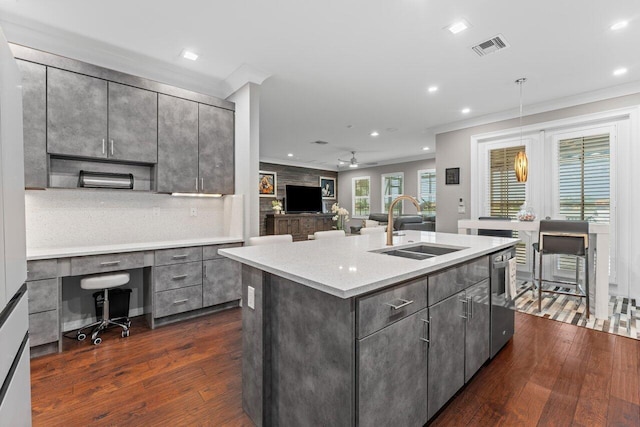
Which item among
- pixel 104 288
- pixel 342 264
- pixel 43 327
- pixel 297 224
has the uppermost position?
pixel 342 264

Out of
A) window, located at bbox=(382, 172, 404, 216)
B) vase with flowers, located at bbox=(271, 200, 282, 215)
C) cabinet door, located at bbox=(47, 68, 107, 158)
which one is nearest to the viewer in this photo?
cabinet door, located at bbox=(47, 68, 107, 158)

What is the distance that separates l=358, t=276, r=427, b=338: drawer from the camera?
118 centimetres

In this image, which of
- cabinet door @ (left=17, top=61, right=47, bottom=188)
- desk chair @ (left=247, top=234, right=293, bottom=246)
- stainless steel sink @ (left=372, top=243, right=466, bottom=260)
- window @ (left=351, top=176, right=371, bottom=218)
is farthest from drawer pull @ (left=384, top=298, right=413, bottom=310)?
window @ (left=351, top=176, right=371, bottom=218)

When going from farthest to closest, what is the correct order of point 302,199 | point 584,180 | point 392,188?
point 392,188 → point 302,199 → point 584,180

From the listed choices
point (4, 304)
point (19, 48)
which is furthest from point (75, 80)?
point (4, 304)

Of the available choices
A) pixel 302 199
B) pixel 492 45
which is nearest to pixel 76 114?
pixel 492 45

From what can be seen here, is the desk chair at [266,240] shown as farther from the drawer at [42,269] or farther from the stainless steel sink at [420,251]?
the drawer at [42,269]

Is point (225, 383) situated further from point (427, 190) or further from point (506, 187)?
point (427, 190)

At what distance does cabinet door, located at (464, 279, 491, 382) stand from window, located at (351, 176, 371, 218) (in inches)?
318

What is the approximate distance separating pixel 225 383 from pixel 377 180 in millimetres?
8691

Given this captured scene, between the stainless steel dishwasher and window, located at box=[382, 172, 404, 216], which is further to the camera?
window, located at box=[382, 172, 404, 216]

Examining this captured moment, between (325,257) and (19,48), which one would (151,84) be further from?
(325,257)

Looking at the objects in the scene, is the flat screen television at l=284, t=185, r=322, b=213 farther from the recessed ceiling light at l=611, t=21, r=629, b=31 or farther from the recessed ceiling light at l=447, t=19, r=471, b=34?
the recessed ceiling light at l=611, t=21, r=629, b=31

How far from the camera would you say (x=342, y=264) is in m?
1.52
